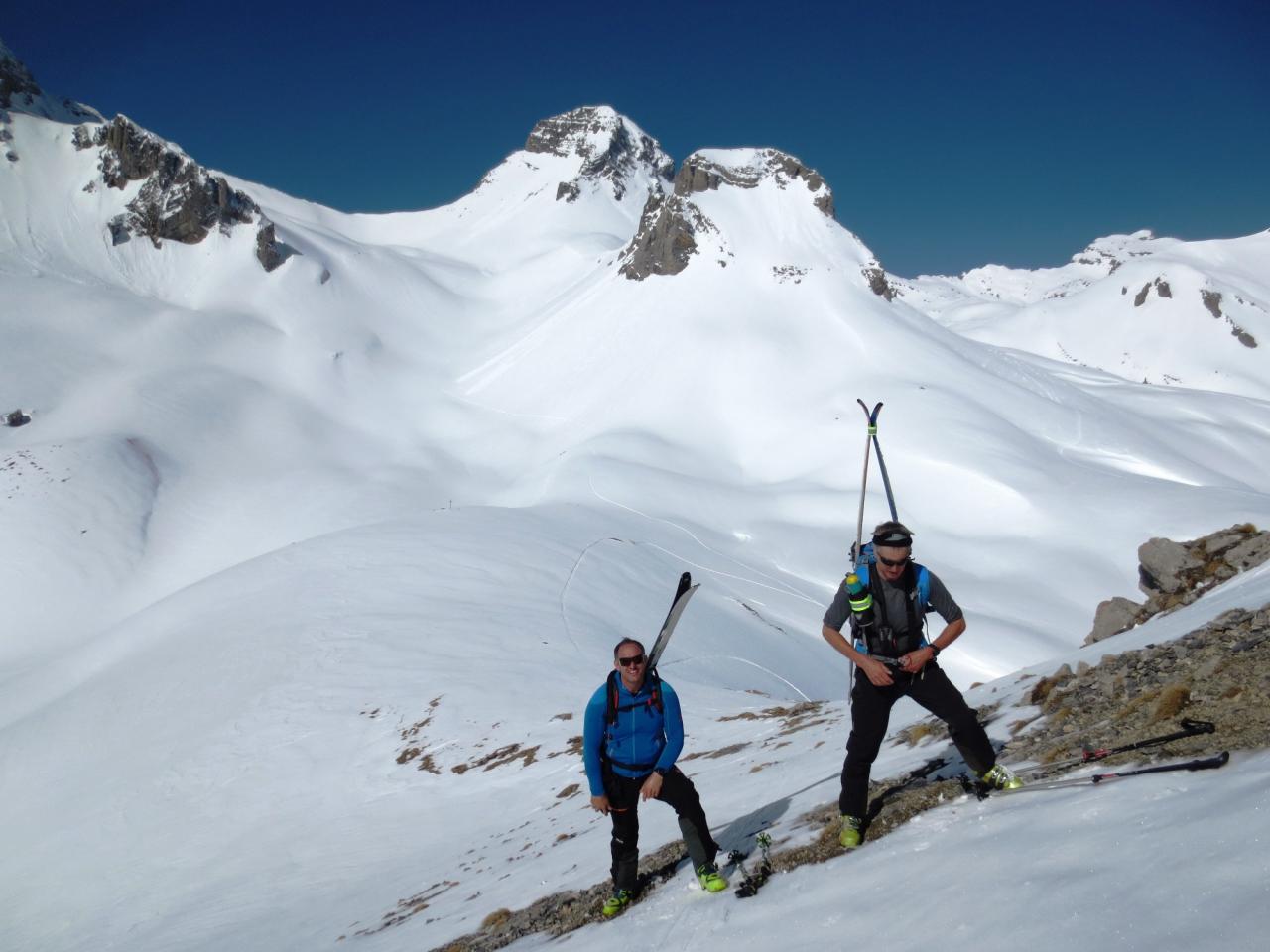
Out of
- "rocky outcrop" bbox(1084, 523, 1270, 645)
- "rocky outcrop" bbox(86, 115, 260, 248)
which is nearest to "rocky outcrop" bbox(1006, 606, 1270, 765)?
"rocky outcrop" bbox(1084, 523, 1270, 645)

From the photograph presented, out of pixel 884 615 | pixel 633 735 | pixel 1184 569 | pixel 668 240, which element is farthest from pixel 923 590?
pixel 668 240

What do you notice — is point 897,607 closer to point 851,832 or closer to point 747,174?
point 851,832

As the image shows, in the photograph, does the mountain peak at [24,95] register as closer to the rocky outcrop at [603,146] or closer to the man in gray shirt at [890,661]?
the rocky outcrop at [603,146]

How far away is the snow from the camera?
19.2 feet

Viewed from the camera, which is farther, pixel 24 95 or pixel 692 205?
pixel 24 95

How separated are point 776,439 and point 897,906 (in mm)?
61437

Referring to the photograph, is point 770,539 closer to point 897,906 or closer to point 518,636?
point 518,636

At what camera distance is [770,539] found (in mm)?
46469

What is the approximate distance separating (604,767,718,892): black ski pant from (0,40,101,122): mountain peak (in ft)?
441

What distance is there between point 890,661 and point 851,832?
1291mm

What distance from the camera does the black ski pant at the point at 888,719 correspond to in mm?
5820

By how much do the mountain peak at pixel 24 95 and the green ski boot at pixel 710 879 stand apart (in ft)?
443

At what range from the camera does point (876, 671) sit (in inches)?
223

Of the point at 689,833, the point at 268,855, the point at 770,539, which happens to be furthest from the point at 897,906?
the point at 770,539
